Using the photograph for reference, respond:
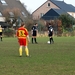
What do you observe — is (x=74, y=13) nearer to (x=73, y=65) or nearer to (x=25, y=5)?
(x=25, y=5)

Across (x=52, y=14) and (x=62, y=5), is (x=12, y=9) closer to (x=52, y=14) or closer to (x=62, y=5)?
(x=52, y=14)

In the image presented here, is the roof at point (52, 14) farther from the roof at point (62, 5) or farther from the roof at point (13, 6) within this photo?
the roof at point (62, 5)

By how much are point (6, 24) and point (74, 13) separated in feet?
126

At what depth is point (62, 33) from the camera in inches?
2447

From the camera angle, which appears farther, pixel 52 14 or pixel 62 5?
pixel 62 5

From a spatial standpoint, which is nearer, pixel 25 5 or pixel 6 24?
pixel 6 24

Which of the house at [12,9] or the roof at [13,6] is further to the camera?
the roof at [13,6]

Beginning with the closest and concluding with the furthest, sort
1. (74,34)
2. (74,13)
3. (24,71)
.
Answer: (24,71), (74,34), (74,13)

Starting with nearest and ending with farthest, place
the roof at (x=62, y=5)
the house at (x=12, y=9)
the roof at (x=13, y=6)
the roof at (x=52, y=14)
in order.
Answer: the house at (x=12, y=9) < the roof at (x=13, y=6) < the roof at (x=52, y=14) < the roof at (x=62, y=5)

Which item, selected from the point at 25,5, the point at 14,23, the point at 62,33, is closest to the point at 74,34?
the point at 62,33

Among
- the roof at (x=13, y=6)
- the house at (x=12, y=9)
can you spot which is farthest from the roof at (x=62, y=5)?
the house at (x=12, y=9)

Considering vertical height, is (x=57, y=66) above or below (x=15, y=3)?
below

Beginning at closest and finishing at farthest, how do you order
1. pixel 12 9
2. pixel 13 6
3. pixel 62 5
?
pixel 12 9
pixel 13 6
pixel 62 5

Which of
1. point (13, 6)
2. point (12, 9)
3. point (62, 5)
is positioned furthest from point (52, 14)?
point (12, 9)
